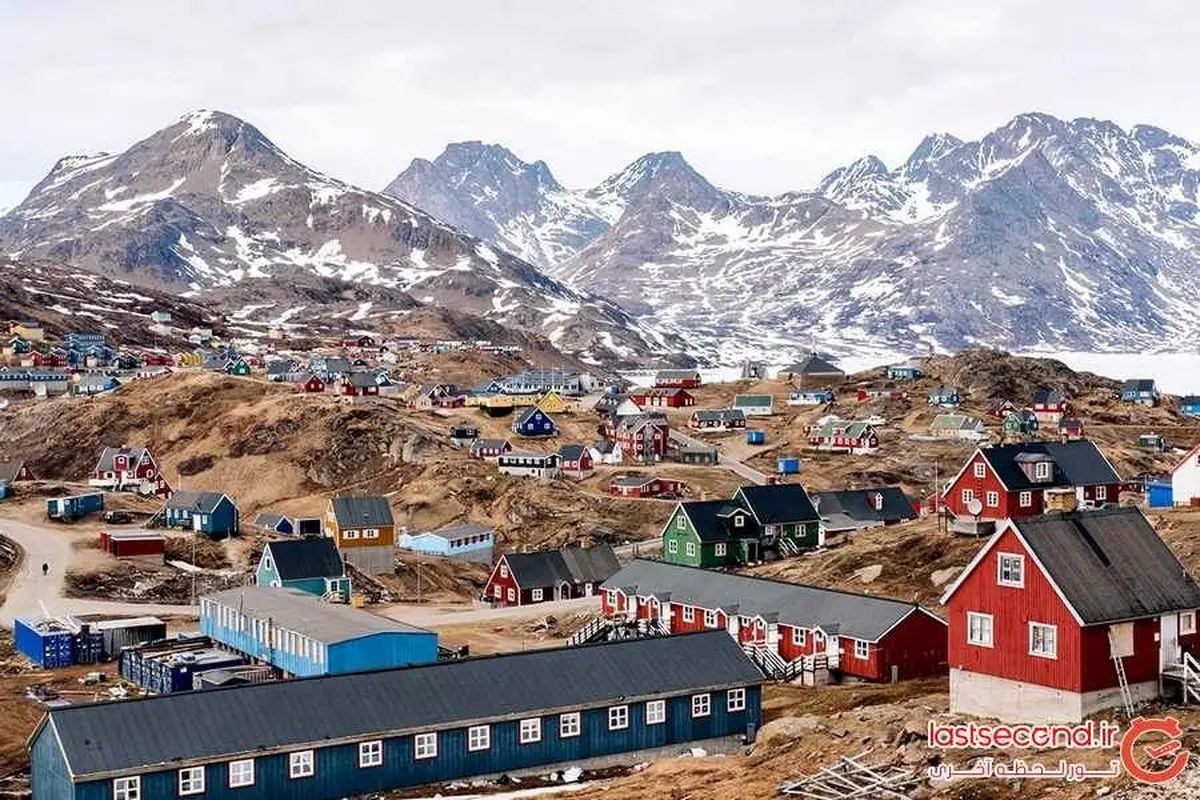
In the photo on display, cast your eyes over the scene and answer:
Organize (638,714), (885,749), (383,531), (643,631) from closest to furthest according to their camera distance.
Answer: (885,749)
(638,714)
(643,631)
(383,531)

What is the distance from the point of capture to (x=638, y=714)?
54.2m

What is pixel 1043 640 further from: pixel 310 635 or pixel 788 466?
pixel 788 466

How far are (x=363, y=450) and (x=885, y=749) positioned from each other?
405 ft

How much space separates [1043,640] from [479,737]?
2093 centimetres

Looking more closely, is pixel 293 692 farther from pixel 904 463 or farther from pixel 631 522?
pixel 904 463

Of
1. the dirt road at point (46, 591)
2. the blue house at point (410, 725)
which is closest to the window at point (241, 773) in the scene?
the blue house at point (410, 725)


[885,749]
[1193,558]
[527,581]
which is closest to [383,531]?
[527,581]

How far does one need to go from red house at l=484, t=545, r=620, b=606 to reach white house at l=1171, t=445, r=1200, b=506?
43094mm

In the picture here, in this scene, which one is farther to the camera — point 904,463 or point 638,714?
point 904,463

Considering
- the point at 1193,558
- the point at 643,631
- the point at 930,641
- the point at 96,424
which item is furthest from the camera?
the point at 96,424

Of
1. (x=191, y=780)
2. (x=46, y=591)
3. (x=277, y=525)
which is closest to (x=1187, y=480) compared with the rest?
(x=191, y=780)

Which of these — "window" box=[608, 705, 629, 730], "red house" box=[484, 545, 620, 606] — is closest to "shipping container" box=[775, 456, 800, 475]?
"red house" box=[484, 545, 620, 606]

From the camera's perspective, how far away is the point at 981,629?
155 ft

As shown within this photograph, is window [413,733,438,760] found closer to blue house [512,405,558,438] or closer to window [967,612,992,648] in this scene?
window [967,612,992,648]
